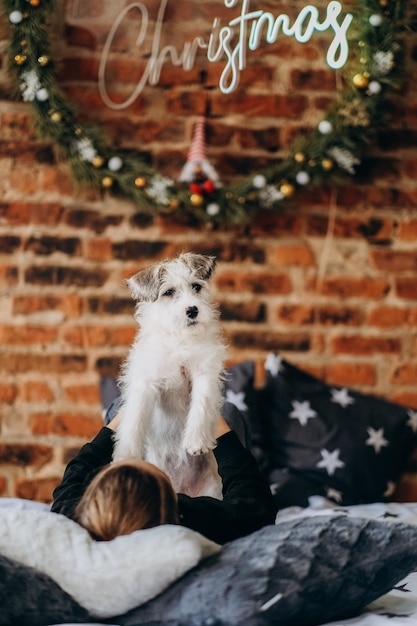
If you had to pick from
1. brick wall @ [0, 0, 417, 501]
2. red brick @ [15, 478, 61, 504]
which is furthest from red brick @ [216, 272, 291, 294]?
red brick @ [15, 478, 61, 504]

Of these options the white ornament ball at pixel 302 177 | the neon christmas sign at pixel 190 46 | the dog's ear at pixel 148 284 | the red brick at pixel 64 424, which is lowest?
the red brick at pixel 64 424

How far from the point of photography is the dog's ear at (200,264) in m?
1.29

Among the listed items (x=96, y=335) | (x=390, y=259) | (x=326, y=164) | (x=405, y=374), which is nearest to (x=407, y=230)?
(x=390, y=259)

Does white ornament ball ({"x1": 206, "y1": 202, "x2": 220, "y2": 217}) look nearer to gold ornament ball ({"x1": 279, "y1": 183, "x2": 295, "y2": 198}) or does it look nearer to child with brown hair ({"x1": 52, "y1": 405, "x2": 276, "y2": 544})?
gold ornament ball ({"x1": 279, "y1": 183, "x2": 295, "y2": 198})

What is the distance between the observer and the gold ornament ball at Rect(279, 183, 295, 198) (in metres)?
2.55

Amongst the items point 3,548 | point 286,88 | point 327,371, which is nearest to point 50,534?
point 3,548

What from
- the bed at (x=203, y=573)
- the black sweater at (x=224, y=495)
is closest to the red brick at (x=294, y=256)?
the black sweater at (x=224, y=495)

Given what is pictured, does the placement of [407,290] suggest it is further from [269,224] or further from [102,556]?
[102,556]

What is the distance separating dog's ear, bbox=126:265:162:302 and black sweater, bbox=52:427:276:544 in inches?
8.8

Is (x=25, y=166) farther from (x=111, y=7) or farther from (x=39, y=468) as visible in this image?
(x=39, y=468)

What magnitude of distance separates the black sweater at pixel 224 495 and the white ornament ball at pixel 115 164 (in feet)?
4.61

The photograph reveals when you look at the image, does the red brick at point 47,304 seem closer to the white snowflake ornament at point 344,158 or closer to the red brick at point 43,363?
the red brick at point 43,363

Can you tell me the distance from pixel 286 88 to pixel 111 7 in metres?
0.63

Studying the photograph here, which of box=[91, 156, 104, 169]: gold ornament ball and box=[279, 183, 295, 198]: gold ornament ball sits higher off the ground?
box=[91, 156, 104, 169]: gold ornament ball
